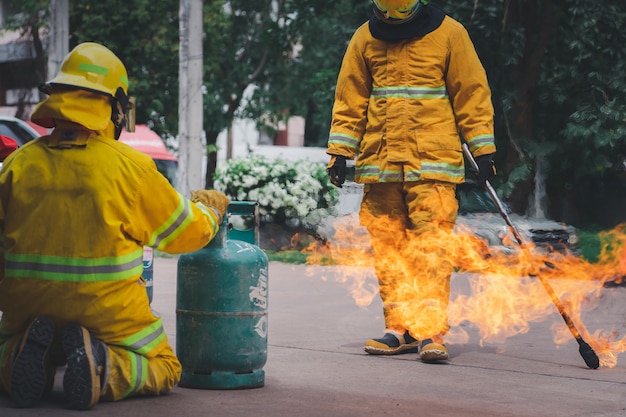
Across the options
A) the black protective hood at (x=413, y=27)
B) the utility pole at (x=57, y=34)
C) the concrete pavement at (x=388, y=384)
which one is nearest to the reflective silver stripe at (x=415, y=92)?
the black protective hood at (x=413, y=27)

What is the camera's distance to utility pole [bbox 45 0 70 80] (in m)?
17.4

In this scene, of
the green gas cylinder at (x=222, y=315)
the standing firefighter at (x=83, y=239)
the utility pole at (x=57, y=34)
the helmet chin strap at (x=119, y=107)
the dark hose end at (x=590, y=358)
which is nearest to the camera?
the standing firefighter at (x=83, y=239)

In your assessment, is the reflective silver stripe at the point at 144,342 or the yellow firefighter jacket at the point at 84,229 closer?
the yellow firefighter jacket at the point at 84,229

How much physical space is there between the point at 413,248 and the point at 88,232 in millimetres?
2318

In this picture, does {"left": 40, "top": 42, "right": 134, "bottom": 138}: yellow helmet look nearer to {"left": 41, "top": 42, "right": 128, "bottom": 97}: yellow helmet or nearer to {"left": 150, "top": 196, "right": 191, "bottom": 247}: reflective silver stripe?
{"left": 41, "top": 42, "right": 128, "bottom": 97}: yellow helmet

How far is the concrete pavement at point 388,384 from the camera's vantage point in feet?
15.3

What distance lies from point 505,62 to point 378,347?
10.4 meters

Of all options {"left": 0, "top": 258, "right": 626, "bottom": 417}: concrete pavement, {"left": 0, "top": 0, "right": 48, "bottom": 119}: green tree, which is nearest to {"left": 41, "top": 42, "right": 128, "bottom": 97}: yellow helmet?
{"left": 0, "top": 258, "right": 626, "bottom": 417}: concrete pavement

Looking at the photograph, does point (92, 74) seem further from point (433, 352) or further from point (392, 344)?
point (392, 344)

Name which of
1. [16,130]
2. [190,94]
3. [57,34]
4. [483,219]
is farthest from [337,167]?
[57,34]

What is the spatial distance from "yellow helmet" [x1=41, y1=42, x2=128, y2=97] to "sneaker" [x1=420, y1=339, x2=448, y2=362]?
2254mm

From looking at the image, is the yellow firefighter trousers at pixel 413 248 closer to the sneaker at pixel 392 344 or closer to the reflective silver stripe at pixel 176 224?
the sneaker at pixel 392 344

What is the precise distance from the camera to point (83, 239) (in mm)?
4652

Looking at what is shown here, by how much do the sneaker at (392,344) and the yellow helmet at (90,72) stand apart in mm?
2297
